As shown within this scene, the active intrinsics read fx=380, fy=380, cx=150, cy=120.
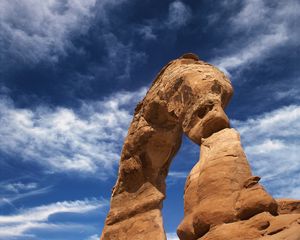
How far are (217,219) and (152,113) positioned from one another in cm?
756

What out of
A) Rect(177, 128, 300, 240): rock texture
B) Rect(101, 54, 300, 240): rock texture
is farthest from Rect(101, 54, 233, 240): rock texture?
Rect(177, 128, 300, 240): rock texture

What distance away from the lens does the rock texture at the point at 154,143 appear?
427 inches

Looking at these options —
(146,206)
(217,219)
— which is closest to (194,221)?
(217,219)

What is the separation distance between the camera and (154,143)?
48.0 ft

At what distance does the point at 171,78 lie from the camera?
40.7 ft

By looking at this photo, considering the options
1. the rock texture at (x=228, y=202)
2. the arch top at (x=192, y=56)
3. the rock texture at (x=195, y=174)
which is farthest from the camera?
the arch top at (x=192, y=56)

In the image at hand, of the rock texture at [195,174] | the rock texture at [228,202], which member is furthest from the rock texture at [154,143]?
the rock texture at [228,202]

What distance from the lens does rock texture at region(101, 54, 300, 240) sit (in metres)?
6.77

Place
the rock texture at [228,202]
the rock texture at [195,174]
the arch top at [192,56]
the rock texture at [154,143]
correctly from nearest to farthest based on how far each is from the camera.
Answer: the rock texture at [228,202], the rock texture at [195,174], the rock texture at [154,143], the arch top at [192,56]

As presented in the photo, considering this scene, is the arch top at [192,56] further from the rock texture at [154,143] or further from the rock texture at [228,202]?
the rock texture at [228,202]

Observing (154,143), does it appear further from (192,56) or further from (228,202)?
(228,202)

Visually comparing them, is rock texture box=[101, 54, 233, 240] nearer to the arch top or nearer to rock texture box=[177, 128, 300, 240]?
the arch top

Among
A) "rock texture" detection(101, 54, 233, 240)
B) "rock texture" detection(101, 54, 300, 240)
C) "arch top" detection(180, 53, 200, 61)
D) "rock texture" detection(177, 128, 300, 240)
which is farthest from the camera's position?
"arch top" detection(180, 53, 200, 61)

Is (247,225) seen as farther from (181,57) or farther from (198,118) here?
(181,57)
